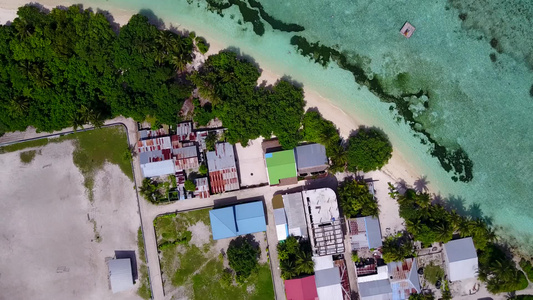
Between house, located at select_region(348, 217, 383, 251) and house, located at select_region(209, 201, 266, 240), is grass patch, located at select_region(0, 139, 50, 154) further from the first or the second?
house, located at select_region(348, 217, 383, 251)

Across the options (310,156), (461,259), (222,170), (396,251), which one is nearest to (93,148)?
(222,170)

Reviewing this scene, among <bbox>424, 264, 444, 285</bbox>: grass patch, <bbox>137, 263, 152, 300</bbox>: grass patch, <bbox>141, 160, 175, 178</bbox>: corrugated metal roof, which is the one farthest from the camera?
<bbox>424, 264, 444, 285</bbox>: grass patch

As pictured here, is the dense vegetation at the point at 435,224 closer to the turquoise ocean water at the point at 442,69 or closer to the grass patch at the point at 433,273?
the turquoise ocean water at the point at 442,69

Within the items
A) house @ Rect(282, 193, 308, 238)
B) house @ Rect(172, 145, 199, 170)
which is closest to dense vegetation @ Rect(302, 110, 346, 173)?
house @ Rect(282, 193, 308, 238)

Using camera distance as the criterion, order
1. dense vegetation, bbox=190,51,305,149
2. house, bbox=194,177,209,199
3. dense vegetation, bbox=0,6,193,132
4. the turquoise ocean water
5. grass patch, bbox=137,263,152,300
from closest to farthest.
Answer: dense vegetation, bbox=0,6,193,132
dense vegetation, bbox=190,51,305,149
house, bbox=194,177,209,199
grass patch, bbox=137,263,152,300
the turquoise ocean water

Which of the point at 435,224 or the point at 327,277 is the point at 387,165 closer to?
the point at 435,224

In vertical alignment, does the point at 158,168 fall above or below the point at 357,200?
above
